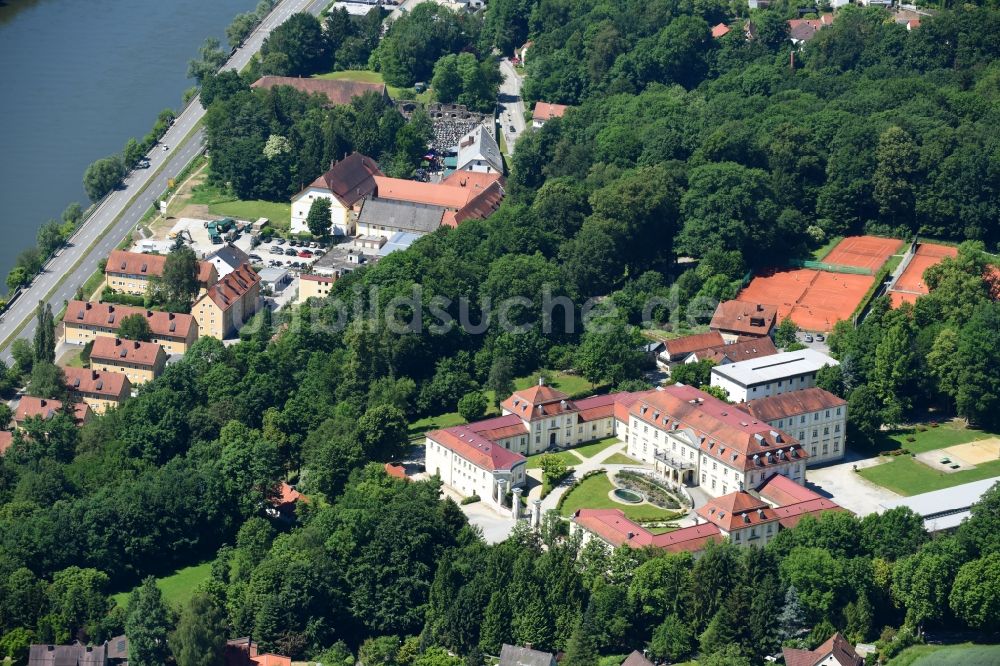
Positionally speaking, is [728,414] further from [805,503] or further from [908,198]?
[908,198]

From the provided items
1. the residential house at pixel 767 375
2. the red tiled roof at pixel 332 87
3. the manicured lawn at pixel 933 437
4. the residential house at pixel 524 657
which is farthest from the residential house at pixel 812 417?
the red tiled roof at pixel 332 87

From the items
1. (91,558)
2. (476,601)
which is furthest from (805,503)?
(91,558)

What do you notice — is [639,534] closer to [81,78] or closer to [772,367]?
[772,367]

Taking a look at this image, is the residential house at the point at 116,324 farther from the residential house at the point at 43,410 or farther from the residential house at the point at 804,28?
the residential house at the point at 804,28

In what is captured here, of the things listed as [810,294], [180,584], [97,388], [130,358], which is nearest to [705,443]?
[810,294]

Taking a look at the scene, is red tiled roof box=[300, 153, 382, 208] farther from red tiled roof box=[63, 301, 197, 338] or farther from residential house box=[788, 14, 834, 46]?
residential house box=[788, 14, 834, 46]

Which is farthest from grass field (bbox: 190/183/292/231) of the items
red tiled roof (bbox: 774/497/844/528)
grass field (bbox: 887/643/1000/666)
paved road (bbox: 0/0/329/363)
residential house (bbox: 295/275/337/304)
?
grass field (bbox: 887/643/1000/666)
